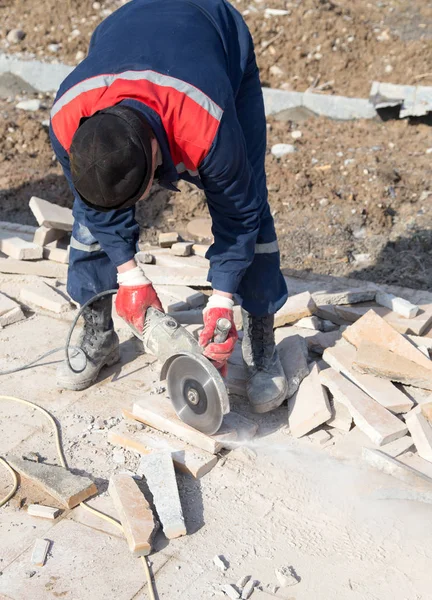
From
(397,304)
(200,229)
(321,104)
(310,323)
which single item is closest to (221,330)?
(310,323)

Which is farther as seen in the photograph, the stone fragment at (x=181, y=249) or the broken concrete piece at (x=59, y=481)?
the stone fragment at (x=181, y=249)

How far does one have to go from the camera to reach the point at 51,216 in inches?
237

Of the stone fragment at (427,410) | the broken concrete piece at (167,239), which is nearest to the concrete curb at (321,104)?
the broken concrete piece at (167,239)

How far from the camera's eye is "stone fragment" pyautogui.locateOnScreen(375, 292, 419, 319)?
4723mm

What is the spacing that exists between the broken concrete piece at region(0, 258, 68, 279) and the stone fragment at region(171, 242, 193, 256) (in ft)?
2.88

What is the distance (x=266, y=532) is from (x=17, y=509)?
1.17m

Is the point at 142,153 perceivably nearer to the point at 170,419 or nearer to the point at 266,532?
the point at 170,419

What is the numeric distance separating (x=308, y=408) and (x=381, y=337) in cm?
71

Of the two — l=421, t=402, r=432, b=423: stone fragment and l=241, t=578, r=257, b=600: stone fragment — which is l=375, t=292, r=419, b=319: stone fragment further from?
l=241, t=578, r=257, b=600: stone fragment

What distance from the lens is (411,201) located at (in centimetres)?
711

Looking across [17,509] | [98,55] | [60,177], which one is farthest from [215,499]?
[60,177]

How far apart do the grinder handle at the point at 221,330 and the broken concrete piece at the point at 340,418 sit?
80 centimetres

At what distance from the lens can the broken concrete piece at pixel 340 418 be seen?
3879mm

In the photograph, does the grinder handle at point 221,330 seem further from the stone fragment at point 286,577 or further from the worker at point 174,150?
the stone fragment at point 286,577
